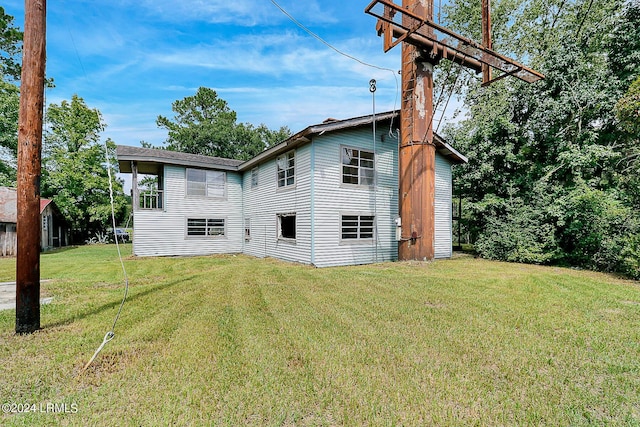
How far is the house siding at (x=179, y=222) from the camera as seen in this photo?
13797 millimetres

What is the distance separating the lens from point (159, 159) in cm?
1343

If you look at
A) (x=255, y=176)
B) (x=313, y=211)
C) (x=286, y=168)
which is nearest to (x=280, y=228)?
(x=286, y=168)

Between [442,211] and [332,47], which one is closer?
[332,47]

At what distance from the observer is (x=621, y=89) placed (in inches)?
467

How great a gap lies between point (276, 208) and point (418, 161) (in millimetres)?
6154

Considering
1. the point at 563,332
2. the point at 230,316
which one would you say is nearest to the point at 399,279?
the point at 563,332

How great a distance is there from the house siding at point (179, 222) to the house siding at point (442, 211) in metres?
10.3

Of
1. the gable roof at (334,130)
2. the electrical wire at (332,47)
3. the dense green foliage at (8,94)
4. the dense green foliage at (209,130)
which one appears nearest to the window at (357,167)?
the gable roof at (334,130)

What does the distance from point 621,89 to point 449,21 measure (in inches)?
487

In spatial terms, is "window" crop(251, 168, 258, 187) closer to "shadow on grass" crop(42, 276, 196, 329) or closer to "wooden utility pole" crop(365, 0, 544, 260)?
"wooden utility pole" crop(365, 0, 544, 260)

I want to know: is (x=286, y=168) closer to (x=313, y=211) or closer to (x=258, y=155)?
(x=258, y=155)

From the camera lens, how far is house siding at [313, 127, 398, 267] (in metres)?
10.6

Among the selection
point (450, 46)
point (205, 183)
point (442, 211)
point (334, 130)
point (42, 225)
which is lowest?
point (42, 225)

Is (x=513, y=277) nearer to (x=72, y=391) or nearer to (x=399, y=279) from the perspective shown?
(x=399, y=279)
